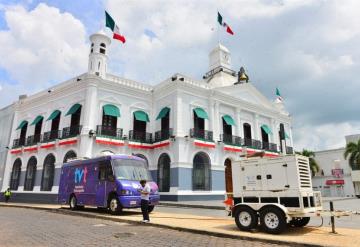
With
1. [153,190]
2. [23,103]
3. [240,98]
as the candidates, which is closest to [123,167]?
[153,190]

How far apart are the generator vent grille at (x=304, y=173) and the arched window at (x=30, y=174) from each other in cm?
2425

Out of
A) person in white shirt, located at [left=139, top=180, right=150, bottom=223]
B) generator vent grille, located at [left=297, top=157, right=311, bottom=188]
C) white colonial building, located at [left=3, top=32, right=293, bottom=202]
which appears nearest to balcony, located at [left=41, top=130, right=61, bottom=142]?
white colonial building, located at [left=3, top=32, right=293, bottom=202]

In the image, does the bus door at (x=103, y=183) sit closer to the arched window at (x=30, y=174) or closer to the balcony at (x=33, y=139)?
the balcony at (x=33, y=139)

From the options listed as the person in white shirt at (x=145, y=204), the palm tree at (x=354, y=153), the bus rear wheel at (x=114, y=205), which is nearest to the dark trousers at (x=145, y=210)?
the person in white shirt at (x=145, y=204)

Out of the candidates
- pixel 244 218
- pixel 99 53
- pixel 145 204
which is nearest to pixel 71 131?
pixel 99 53

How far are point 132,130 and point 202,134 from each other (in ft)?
19.8

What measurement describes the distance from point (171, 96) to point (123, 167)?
12.1 metres

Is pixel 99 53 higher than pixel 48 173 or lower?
higher

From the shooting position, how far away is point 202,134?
2486 cm

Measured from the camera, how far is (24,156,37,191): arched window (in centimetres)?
2619

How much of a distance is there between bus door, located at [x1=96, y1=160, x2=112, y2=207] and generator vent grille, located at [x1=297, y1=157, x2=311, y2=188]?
8.53 metres

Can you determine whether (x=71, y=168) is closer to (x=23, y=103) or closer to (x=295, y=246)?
(x=295, y=246)

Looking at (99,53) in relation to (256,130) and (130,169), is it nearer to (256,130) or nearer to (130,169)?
(130,169)

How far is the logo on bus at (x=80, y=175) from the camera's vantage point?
15.5 m
